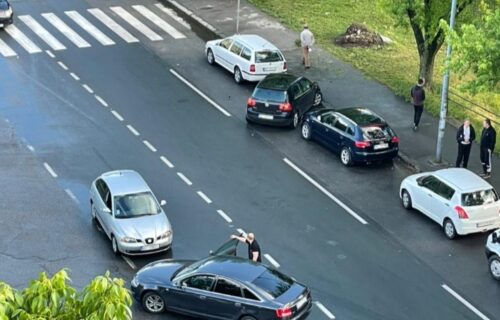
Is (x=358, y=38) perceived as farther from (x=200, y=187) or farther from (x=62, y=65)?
(x=200, y=187)

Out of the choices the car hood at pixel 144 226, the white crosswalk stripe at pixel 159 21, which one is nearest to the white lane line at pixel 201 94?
the white crosswalk stripe at pixel 159 21

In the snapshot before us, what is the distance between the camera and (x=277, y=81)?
1308 inches

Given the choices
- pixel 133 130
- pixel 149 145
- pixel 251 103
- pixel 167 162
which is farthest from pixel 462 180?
pixel 133 130

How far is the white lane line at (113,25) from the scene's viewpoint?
131 feet

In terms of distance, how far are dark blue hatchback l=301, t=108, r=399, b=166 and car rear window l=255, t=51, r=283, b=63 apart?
5.19 m

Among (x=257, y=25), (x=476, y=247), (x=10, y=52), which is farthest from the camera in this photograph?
(x=257, y=25)

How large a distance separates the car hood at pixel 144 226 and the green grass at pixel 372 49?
1315cm

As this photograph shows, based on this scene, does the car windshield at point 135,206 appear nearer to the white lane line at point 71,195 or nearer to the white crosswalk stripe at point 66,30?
the white lane line at point 71,195

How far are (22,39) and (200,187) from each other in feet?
47.7

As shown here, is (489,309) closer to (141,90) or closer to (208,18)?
(141,90)

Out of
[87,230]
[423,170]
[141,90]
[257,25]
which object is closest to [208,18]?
[257,25]

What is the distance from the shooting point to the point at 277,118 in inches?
1268

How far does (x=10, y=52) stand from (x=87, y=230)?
14296mm

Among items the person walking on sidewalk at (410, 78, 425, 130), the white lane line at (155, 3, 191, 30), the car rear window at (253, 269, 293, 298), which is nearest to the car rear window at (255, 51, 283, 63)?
the person walking on sidewalk at (410, 78, 425, 130)
